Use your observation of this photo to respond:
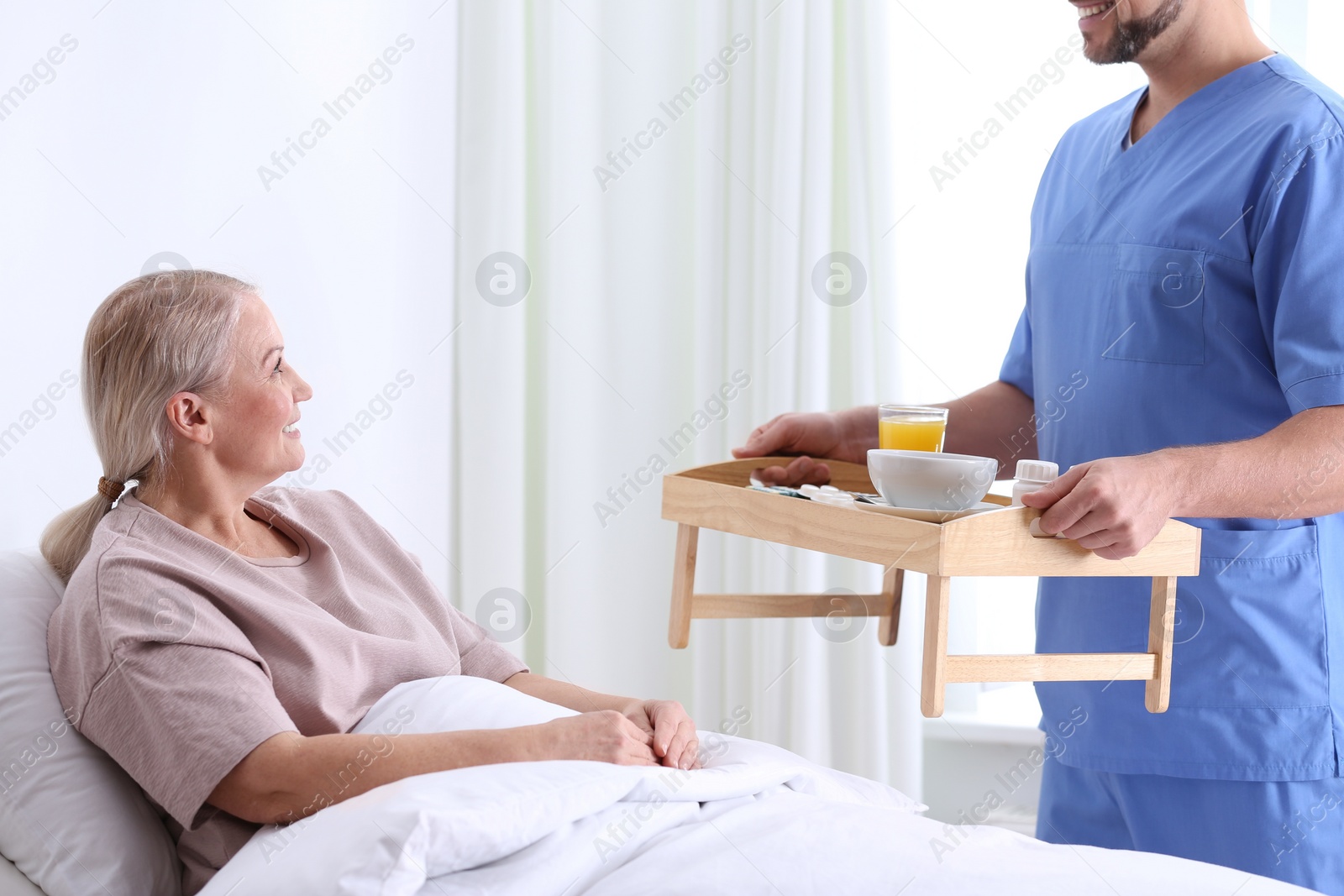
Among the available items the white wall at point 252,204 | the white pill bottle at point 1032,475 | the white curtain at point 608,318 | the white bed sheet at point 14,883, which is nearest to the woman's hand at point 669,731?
the white pill bottle at point 1032,475

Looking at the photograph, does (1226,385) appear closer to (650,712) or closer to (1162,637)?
(1162,637)

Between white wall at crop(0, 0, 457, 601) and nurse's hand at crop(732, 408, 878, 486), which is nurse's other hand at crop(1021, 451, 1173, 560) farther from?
white wall at crop(0, 0, 457, 601)

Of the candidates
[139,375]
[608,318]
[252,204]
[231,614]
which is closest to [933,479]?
[231,614]

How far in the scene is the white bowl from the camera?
1.01m

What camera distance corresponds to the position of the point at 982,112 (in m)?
2.31

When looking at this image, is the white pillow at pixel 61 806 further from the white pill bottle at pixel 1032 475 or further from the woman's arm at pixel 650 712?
the white pill bottle at pixel 1032 475

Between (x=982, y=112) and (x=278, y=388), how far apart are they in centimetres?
163

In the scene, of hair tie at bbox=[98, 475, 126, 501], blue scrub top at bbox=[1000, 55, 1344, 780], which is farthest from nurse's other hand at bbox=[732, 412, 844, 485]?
hair tie at bbox=[98, 475, 126, 501]

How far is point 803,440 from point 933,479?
431 millimetres

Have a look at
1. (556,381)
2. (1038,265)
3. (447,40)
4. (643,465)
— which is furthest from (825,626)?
(447,40)

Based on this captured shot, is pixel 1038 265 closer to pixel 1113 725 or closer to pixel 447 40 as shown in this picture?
pixel 1113 725

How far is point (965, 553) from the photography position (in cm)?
93

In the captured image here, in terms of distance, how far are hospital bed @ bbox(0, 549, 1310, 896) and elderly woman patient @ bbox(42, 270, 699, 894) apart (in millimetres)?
43

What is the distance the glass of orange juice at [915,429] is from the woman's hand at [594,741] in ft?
1.36
